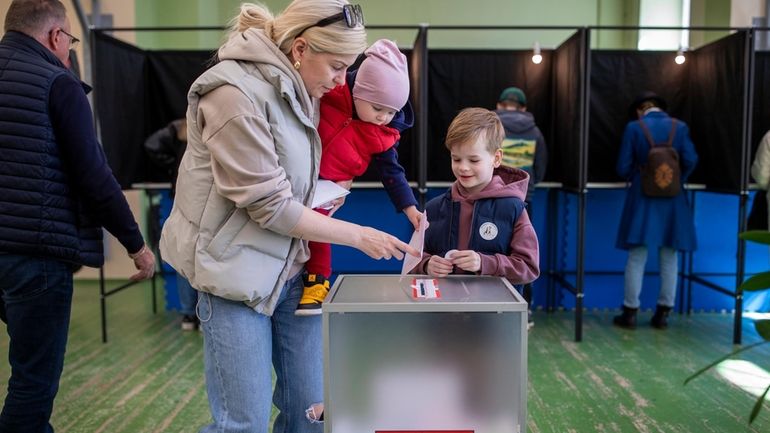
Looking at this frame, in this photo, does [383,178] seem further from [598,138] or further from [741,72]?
[598,138]

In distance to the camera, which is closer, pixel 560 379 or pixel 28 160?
pixel 28 160

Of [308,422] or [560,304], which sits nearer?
[308,422]

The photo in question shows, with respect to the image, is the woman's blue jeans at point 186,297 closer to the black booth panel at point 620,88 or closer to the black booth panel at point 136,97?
the black booth panel at point 136,97

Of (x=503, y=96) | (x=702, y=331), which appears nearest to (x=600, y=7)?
(x=503, y=96)

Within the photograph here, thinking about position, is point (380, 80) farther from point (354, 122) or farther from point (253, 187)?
point (253, 187)

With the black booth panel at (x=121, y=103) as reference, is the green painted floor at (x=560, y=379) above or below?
below

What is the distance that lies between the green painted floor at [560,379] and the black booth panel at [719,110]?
3.31 feet

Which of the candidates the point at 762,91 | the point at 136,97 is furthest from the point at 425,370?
the point at 762,91

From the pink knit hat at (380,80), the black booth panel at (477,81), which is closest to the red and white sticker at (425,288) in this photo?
the pink knit hat at (380,80)

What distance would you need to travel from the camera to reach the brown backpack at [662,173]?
3.85m

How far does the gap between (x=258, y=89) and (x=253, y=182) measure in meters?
0.18

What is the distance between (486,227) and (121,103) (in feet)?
10.5

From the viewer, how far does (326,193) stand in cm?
142

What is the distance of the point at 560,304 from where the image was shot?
4.51 meters
